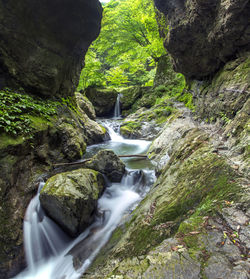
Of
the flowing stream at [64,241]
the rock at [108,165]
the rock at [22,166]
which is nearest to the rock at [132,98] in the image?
the rock at [22,166]

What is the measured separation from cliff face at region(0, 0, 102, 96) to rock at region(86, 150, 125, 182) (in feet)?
12.6

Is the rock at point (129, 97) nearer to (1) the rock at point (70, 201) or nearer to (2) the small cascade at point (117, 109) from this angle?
(2) the small cascade at point (117, 109)

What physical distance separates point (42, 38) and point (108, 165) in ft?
18.6

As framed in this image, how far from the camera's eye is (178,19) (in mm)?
5691

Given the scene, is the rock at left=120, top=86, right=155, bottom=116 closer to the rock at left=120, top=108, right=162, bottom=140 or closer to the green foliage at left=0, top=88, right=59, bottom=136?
the rock at left=120, top=108, right=162, bottom=140

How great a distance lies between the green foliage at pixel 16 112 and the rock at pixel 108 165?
2392 millimetres

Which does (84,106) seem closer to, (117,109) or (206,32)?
(117,109)

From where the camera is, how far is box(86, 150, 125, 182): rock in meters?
5.53

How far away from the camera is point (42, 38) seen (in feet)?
19.6

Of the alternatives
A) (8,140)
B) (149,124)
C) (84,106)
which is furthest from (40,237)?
(84,106)

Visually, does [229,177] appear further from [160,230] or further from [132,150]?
[132,150]

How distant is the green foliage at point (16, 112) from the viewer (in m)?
4.01

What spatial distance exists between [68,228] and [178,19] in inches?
308

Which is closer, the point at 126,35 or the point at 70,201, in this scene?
the point at 70,201
